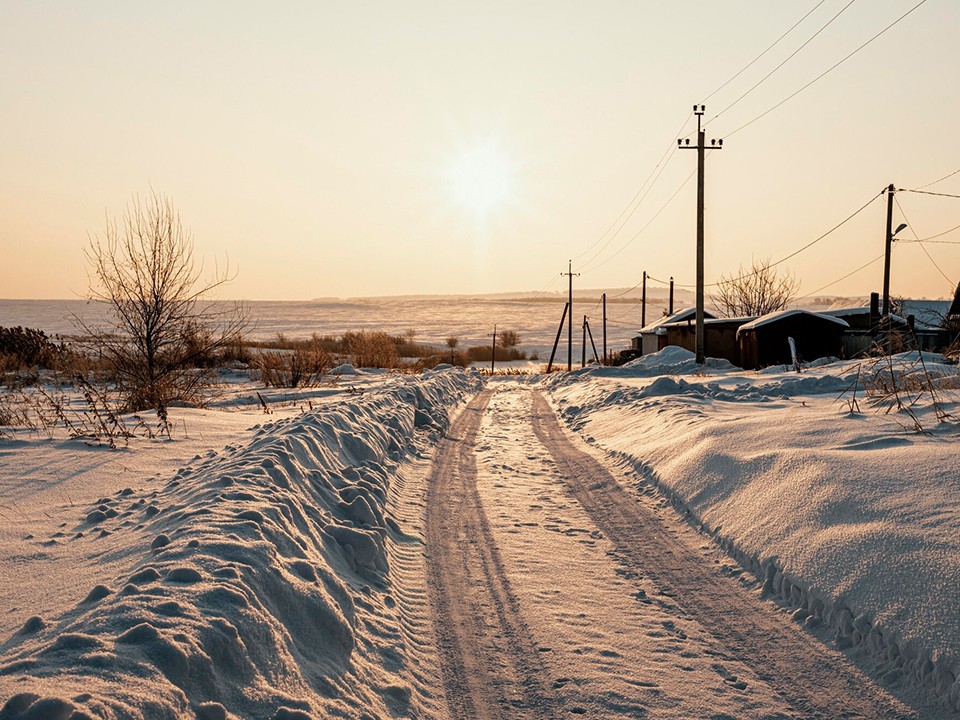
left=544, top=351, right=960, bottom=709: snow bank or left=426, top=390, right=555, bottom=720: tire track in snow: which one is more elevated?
left=544, top=351, right=960, bottom=709: snow bank

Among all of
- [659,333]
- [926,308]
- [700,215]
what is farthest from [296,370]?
[926,308]

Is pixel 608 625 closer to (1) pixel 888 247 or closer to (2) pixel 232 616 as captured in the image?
(2) pixel 232 616

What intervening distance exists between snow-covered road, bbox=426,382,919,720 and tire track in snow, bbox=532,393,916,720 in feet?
0.04

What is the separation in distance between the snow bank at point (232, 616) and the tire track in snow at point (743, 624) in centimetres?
220

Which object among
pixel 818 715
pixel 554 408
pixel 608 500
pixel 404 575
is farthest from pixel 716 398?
pixel 818 715

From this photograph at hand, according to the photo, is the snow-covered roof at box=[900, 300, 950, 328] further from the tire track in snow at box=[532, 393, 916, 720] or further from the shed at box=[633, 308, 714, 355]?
the tire track in snow at box=[532, 393, 916, 720]

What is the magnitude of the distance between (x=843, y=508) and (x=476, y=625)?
3.59m

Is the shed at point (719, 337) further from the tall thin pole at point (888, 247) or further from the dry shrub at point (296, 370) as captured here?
the dry shrub at point (296, 370)

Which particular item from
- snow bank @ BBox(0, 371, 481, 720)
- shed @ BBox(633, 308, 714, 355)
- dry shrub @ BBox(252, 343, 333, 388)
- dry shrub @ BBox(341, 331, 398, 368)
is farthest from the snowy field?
shed @ BBox(633, 308, 714, 355)

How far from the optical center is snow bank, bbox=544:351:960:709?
477 centimetres

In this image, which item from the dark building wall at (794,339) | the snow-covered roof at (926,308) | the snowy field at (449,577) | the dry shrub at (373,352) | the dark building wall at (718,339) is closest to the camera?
the snowy field at (449,577)

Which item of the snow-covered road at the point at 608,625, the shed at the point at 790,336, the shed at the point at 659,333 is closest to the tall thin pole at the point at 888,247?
the shed at the point at 790,336

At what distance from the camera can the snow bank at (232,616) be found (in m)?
3.23

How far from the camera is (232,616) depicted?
159 inches
